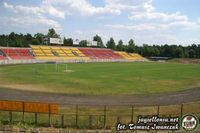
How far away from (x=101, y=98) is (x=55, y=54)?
10382 centimetres

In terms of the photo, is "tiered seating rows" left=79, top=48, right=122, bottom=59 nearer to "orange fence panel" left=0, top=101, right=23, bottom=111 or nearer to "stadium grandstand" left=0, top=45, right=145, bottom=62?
"stadium grandstand" left=0, top=45, right=145, bottom=62

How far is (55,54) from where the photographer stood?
5443 inches

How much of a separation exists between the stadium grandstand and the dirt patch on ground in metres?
67.6

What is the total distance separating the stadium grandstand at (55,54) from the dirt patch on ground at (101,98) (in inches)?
2662

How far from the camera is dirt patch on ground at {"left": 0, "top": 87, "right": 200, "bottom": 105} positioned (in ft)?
113

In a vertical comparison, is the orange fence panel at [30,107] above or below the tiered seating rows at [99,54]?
below

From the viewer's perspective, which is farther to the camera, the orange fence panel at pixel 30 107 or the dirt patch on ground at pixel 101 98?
the dirt patch on ground at pixel 101 98

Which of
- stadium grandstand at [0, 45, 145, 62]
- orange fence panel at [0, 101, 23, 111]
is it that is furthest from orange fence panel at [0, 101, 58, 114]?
stadium grandstand at [0, 45, 145, 62]

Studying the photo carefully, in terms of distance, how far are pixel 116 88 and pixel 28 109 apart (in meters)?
22.5

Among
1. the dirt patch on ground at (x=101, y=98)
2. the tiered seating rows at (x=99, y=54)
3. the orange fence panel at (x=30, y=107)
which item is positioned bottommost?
the dirt patch on ground at (x=101, y=98)

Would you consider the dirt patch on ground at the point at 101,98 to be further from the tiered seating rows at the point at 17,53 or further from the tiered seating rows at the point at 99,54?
the tiered seating rows at the point at 99,54

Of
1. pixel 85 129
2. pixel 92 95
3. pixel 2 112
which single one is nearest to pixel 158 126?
pixel 85 129

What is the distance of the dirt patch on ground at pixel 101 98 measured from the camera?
3447 cm

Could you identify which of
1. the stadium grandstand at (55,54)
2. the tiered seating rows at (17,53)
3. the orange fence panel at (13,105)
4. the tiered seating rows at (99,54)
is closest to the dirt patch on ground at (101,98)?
the orange fence panel at (13,105)
